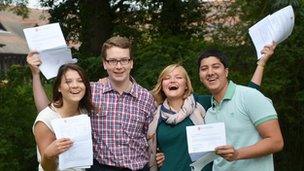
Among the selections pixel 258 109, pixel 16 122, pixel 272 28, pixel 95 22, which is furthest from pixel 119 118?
pixel 95 22

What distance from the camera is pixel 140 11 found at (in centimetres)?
1065

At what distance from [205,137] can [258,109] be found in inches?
15.3

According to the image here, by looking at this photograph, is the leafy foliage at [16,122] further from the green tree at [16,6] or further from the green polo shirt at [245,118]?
the green polo shirt at [245,118]

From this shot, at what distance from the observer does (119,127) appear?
417 cm

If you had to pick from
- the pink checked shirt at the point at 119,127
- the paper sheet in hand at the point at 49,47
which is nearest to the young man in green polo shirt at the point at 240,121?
the pink checked shirt at the point at 119,127

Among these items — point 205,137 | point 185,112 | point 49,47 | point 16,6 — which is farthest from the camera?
point 16,6

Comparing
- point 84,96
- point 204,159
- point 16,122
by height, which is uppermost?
point 84,96

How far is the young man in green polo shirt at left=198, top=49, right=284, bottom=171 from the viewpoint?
3.70 m

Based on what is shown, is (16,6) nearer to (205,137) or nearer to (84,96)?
(84,96)

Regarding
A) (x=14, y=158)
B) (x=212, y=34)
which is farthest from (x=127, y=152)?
(x=212, y=34)

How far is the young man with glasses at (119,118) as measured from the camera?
4.16m

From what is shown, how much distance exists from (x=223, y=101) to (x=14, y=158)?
531 centimetres

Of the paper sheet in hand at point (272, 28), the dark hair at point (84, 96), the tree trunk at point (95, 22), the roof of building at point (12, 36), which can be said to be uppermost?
the roof of building at point (12, 36)

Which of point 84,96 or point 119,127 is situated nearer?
point 84,96
